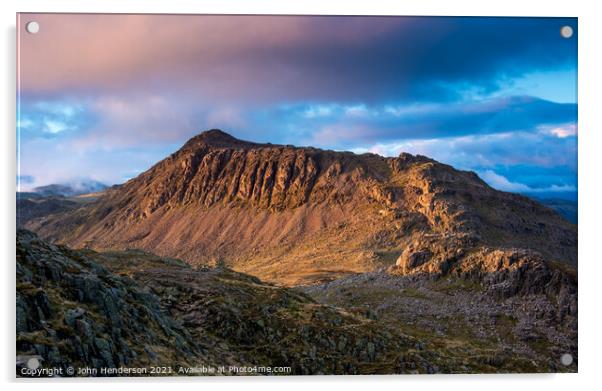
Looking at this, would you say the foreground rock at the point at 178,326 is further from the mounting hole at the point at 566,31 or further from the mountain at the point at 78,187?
the mountain at the point at 78,187

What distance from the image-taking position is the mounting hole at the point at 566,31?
32.2m

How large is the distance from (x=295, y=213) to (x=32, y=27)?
129969mm

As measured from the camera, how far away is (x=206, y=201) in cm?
17550

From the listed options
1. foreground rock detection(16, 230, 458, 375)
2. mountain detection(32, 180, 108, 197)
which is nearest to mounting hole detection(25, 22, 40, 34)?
foreground rock detection(16, 230, 458, 375)

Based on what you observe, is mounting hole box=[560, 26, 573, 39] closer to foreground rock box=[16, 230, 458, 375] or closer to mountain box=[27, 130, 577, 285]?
foreground rock box=[16, 230, 458, 375]

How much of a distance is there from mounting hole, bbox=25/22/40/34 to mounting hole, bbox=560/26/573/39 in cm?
2446

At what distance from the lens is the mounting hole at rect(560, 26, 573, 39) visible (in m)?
32.2

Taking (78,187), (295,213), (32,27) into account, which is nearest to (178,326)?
(32,27)

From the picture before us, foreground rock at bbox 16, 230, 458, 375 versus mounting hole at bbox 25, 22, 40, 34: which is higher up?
mounting hole at bbox 25, 22, 40, 34
